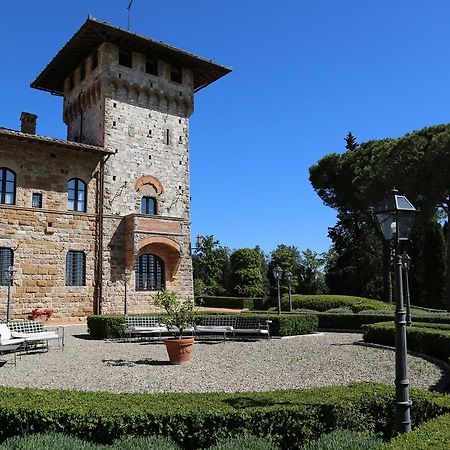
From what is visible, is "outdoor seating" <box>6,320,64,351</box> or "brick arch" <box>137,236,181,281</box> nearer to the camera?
"outdoor seating" <box>6,320,64,351</box>

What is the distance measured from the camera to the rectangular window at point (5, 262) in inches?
792

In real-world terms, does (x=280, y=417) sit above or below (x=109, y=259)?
below

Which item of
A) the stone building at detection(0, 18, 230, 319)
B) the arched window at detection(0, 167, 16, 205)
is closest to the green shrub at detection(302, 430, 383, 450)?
the stone building at detection(0, 18, 230, 319)

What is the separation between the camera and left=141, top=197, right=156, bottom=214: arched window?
956 inches

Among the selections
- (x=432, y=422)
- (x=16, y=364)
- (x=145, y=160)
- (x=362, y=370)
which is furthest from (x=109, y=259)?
(x=432, y=422)

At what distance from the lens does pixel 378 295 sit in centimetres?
3931

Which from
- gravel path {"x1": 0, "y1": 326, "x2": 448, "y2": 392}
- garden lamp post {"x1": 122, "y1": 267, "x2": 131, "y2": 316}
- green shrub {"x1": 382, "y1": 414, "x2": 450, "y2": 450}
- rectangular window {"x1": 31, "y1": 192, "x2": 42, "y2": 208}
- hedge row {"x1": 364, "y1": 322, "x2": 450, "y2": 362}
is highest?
rectangular window {"x1": 31, "y1": 192, "x2": 42, "y2": 208}

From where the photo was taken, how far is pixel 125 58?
2458 centimetres

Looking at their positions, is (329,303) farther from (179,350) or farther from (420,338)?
(179,350)

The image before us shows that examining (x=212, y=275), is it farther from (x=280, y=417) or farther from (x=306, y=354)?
(x=280, y=417)

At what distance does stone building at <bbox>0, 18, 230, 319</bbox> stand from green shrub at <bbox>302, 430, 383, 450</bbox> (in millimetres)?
18715

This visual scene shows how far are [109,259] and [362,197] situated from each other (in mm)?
15921

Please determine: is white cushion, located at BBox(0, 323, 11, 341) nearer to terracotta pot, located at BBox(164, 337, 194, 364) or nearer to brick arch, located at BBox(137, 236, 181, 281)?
terracotta pot, located at BBox(164, 337, 194, 364)

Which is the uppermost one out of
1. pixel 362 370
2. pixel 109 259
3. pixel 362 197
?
pixel 362 197
